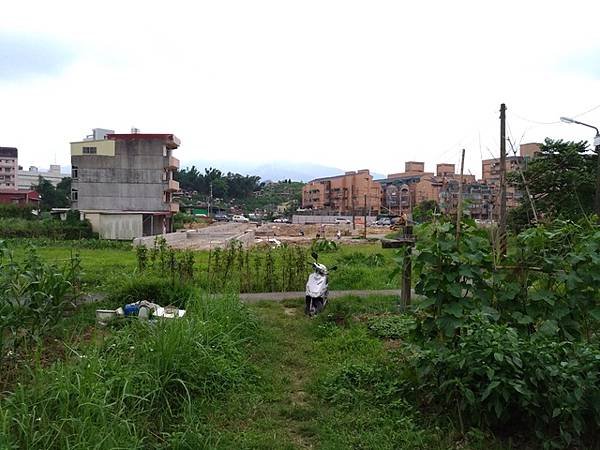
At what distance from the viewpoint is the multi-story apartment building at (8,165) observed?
87.9m

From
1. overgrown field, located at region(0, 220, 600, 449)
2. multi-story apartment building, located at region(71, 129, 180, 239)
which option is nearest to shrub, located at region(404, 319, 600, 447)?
overgrown field, located at region(0, 220, 600, 449)

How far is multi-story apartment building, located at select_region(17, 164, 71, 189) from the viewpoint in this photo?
3929 inches

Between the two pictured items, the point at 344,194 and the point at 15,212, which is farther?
the point at 344,194

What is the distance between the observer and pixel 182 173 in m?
94.7

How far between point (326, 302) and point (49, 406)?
17.2 ft

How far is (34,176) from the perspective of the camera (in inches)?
4262

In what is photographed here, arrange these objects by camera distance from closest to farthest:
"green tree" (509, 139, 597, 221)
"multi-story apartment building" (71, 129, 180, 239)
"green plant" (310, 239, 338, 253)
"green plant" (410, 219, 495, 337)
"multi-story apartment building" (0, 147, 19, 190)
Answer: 1. "green plant" (410, 219, 495, 337)
2. "green plant" (310, 239, 338, 253)
3. "green tree" (509, 139, 597, 221)
4. "multi-story apartment building" (71, 129, 180, 239)
5. "multi-story apartment building" (0, 147, 19, 190)

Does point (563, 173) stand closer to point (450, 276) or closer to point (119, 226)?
point (450, 276)

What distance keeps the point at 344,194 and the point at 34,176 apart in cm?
6542

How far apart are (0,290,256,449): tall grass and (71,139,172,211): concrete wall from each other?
118ft

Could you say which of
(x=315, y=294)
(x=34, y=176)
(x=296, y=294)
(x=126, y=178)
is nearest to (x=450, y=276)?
(x=315, y=294)

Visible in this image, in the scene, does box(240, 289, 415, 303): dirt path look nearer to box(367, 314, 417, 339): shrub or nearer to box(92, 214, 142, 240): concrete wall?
box(367, 314, 417, 339): shrub

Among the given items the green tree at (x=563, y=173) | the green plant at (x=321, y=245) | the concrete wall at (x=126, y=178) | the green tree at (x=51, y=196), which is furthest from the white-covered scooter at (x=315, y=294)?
the green tree at (x=51, y=196)

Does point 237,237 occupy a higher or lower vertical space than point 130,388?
lower
